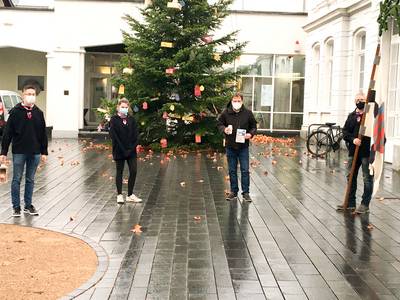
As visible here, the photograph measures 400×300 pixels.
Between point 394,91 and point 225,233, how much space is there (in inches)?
446

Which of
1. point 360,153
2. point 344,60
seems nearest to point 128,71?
point 344,60

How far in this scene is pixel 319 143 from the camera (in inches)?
731

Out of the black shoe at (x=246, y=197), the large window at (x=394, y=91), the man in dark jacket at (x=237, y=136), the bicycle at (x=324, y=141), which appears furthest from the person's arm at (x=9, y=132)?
the large window at (x=394, y=91)

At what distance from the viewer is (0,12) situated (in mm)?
26156

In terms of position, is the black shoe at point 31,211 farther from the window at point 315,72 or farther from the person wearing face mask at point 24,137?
the window at point 315,72

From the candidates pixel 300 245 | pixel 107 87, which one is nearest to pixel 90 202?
pixel 300 245

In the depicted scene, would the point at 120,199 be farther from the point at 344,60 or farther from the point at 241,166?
the point at 344,60

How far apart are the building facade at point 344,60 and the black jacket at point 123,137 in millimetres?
8071

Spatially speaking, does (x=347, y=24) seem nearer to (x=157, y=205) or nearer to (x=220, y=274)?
(x=157, y=205)

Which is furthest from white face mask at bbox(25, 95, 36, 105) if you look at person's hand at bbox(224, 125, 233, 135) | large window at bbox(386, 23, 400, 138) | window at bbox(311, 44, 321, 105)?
window at bbox(311, 44, 321, 105)

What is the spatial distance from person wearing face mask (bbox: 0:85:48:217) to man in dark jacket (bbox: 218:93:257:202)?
10.9ft

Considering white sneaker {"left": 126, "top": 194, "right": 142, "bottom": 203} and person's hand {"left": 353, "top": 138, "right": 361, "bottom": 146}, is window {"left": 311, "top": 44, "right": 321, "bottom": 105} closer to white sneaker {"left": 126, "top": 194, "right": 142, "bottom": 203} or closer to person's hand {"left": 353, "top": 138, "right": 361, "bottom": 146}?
person's hand {"left": 353, "top": 138, "right": 361, "bottom": 146}

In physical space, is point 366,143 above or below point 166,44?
below

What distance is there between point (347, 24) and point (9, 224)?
55.5 feet
